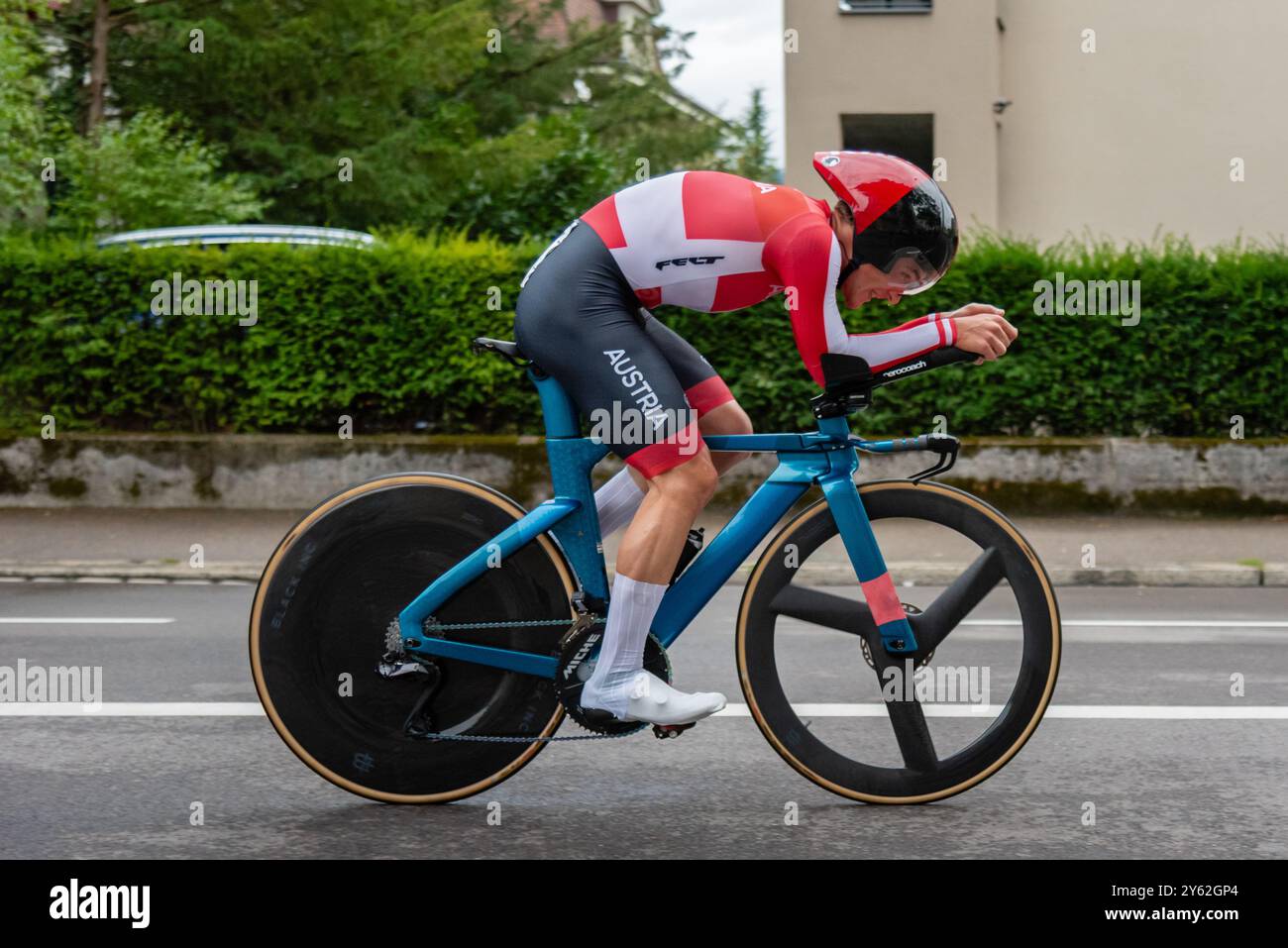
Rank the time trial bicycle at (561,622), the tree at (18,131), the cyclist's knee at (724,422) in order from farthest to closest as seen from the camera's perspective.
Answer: the tree at (18,131) → the cyclist's knee at (724,422) → the time trial bicycle at (561,622)

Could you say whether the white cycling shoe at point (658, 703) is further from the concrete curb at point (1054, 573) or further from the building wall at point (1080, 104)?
the building wall at point (1080, 104)

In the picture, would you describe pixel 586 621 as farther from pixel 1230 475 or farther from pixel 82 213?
pixel 82 213

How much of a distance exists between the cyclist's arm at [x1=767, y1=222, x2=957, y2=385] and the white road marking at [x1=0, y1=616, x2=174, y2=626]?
5.32 metres

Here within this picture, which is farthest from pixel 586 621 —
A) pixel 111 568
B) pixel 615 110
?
pixel 615 110

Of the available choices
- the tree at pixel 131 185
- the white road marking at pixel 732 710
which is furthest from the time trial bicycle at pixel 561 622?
the tree at pixel 131 185

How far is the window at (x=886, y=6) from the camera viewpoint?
18.6 metres

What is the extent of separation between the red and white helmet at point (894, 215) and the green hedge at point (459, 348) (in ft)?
27.8

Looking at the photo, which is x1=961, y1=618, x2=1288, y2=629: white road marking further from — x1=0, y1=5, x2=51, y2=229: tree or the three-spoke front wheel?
x1=0, y1=5, x2=51, y2=229: tree

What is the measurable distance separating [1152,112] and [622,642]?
17083 millimetres

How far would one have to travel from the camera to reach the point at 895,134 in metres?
19.4

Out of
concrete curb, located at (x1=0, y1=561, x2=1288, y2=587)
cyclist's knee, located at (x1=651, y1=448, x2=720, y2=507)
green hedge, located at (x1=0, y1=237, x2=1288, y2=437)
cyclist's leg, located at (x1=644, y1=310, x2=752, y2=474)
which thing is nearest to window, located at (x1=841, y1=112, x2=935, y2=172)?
green hedge, located at (x1=0, y1=237, x2=1288, y2=437)

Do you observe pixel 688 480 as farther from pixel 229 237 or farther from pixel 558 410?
pixel 229 237

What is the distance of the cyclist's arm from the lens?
13.3 feet

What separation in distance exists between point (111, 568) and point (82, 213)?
5.54 m
